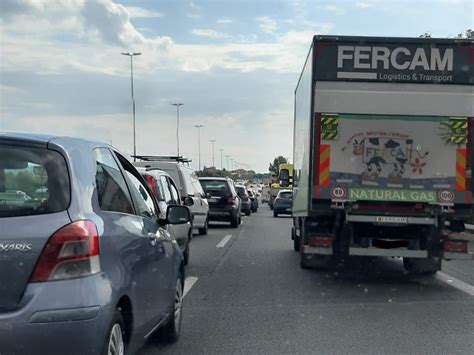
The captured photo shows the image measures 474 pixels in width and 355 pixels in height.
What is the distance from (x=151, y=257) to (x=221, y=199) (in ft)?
58.8

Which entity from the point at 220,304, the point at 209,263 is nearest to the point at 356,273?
the point at 209,263

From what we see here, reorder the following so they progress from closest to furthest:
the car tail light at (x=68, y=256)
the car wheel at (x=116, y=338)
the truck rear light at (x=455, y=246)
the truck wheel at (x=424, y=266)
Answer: the car tail light at (x=68, y=256) < the car wheel at (x=116, y=338) < the truck rear light at (x=455, y=246) < the truck wheel at (x=424, y=266)

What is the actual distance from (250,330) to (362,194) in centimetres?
351

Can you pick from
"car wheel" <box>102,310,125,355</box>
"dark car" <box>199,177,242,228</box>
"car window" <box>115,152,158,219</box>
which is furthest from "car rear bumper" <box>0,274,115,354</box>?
"dark car" <box>199,177,242,228</box>

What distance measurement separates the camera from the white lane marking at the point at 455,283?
912 centimetres

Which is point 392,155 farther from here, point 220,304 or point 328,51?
point 220,304

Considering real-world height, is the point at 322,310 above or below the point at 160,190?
below

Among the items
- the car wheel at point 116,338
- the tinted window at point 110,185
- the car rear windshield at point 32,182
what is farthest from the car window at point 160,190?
the car rear windshield at point 32,182

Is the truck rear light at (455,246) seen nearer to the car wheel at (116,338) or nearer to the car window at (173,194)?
the car window at (173,194)

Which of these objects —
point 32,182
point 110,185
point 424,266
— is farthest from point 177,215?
point 424,266

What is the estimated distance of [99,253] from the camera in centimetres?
374

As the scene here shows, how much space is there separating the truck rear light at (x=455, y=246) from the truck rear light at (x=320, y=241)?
1.69 metres

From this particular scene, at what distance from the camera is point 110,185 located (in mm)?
4426

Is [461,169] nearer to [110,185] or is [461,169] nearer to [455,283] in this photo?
[455,283]
